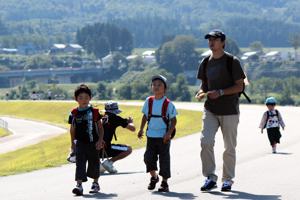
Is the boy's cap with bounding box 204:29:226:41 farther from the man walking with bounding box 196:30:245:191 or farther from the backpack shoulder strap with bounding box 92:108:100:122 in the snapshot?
the backpack shoulder strap with bounding box 92:108:100:122

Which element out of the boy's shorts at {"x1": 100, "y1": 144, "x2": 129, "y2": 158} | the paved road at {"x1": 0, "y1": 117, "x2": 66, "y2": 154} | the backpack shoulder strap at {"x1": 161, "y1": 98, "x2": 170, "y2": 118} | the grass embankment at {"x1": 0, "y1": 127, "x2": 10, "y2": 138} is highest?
the backpack shoulder strap at {"x1": 161, "y1": 98, "x2": 170, "y2": 118}

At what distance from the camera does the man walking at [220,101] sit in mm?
11305

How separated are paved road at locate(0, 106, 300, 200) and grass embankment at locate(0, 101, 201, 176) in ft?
9.31

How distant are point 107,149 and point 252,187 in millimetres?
3491

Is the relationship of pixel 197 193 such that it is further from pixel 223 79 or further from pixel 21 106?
pixel 21 106

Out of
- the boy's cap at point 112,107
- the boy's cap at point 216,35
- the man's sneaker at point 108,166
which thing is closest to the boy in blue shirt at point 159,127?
the boy's cap at point 216,35

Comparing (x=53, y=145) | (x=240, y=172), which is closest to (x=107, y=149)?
(x=240, y=172)

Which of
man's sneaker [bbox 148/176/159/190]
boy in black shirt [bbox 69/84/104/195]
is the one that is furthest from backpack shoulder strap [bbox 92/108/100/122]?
man's sneaker [bbox 148/176/159/190]

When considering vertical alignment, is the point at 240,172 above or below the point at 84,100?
below

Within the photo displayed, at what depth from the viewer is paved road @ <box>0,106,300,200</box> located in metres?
11.3

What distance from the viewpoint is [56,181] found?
13727mm

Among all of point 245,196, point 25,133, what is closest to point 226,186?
point 245,196

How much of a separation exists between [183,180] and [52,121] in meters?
47.3

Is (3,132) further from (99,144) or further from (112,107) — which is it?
(99,144)
